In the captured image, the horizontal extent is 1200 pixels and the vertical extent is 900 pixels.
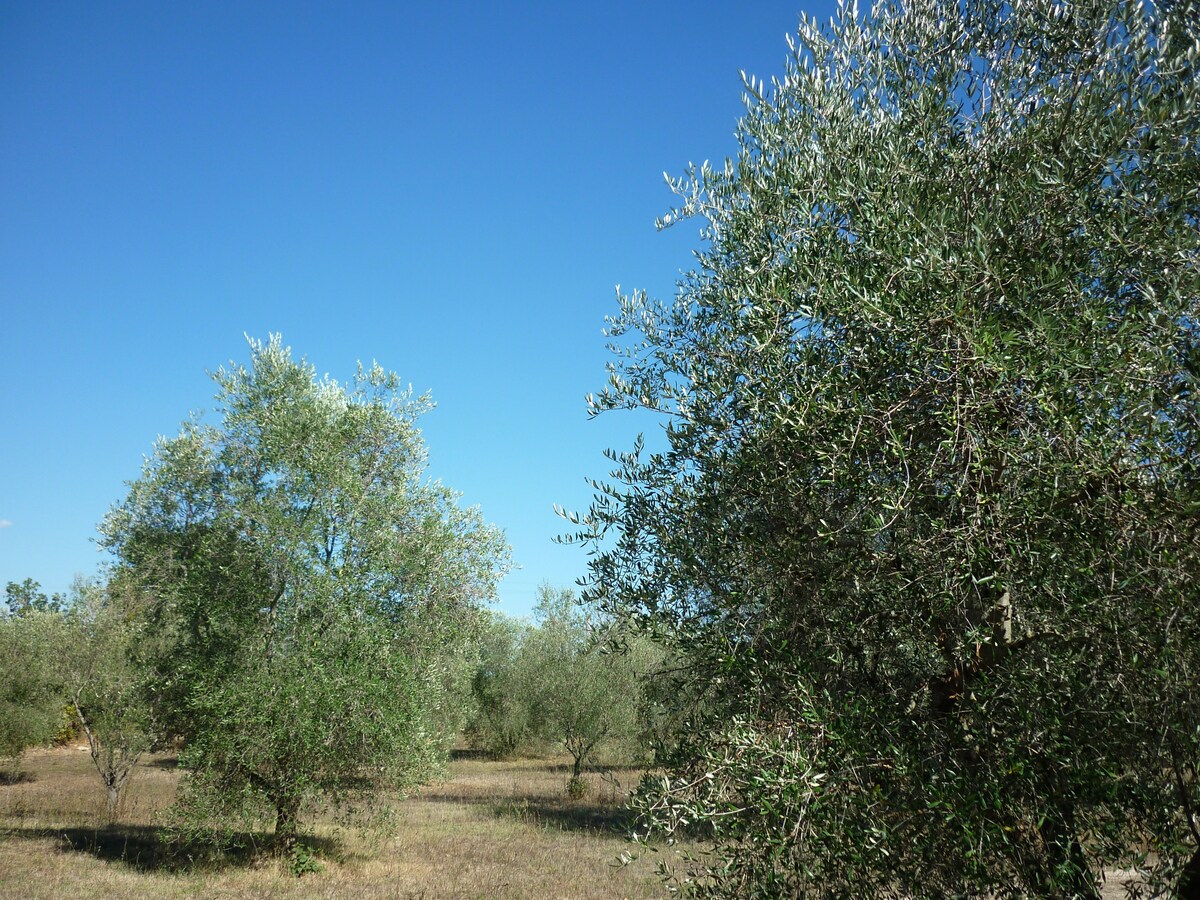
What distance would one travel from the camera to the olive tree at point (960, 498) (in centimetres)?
454

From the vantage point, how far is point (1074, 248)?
17.4 ft

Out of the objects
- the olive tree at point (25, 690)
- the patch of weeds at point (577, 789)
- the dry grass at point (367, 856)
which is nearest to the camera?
the dry grass at point (367, 856)

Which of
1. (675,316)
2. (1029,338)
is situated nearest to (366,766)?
(675,316)

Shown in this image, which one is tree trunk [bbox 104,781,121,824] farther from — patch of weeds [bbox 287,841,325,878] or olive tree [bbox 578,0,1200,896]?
olive tree [bbox 578,0,1200,896]

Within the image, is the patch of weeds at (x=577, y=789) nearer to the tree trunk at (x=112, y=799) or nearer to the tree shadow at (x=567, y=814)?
the tree shadow at (x=567, y=814)

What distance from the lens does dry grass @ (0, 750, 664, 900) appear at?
1506 centimetres

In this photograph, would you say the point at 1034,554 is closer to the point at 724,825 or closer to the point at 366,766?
the point at 724,825

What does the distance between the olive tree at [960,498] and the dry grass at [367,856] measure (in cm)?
677

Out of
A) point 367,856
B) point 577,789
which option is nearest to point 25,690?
point 577,789

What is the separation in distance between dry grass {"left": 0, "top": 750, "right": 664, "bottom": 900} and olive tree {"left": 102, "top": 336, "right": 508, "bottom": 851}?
1540 millimetres

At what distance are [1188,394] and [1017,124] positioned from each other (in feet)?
8.22

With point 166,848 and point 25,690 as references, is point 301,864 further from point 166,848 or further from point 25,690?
point 25,690

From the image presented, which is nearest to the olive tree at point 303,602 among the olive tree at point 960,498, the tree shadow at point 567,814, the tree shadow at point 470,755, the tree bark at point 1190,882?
the tree shadow at point 567,814

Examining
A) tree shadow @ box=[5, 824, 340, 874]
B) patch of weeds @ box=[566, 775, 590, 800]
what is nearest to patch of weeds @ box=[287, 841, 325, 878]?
tree shadow @ box=[5, 824, 340, 874]
